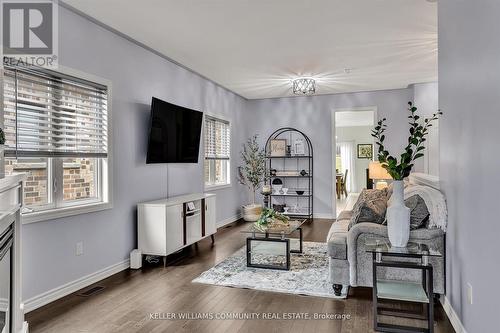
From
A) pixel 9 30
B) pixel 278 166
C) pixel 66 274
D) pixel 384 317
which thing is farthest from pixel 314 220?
pixel 9 30

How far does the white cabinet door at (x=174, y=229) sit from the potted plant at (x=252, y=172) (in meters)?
2.94

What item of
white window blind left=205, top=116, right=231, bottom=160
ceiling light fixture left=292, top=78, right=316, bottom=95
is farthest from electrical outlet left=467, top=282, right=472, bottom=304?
white window blind left=205, top=116, right=231, bottom=160

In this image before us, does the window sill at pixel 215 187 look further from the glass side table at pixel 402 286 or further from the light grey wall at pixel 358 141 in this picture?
the light grey wall at pixel 358 141

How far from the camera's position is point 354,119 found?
36.7 feet

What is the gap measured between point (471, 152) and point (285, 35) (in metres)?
2.51

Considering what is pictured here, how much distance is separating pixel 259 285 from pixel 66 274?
1.82 meters

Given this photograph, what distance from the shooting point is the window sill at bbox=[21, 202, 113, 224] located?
289 centimetres

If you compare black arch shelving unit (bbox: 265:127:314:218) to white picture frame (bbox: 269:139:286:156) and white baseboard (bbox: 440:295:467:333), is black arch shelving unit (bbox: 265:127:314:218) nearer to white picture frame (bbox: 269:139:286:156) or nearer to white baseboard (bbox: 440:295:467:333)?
white picture frame (bbox: 269:139:286:156)

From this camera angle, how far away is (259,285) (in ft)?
11.4

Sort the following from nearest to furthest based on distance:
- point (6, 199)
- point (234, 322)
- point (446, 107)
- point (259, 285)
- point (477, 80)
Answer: point (6, 199) → point (477, 80) → point (234, 322) → point (446, 107) → point (259, 285)

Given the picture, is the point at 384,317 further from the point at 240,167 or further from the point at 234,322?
the point at 240,167

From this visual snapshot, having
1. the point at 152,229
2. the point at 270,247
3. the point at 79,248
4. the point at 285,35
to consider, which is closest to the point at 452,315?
the point at 270,247

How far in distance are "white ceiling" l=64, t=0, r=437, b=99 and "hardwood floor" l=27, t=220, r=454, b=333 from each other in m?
2.68

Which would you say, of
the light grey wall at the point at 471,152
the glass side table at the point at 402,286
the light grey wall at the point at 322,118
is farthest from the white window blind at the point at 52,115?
the light grey wall at the point at 322,118
